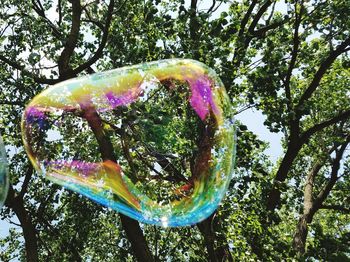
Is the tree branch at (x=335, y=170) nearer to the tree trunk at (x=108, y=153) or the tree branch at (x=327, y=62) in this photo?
the tree branch at (x=327, y=62)

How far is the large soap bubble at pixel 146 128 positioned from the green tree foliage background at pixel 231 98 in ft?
0.57

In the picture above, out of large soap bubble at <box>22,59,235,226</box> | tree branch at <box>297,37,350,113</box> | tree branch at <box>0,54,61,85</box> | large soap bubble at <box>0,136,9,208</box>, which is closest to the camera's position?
large soap bubble at <box>0,136,9,208</box>

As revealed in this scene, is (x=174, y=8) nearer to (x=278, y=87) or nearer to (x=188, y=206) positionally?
(x=278, y=87)

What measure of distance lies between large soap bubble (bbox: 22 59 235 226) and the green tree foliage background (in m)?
0.17

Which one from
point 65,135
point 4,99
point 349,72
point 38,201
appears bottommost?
point 65,135

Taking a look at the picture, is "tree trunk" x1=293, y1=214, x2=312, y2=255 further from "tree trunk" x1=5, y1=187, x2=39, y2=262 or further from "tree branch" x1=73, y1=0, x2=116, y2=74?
"tree trunk" x1=5, y1=187, x2=39, y2=262

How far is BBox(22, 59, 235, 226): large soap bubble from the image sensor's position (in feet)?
14.7

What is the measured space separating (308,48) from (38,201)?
802cm

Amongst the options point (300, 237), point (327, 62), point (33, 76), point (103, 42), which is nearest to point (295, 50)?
point (327, 62)

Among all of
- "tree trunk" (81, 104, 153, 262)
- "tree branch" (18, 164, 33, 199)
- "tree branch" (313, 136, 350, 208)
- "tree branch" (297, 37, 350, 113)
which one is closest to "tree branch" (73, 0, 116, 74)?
"tree trunk" (81, 104, 153, 262)

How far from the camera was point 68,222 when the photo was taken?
12.2 meters

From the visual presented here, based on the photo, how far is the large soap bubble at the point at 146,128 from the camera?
4.48m

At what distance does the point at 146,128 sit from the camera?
4730 millimetres

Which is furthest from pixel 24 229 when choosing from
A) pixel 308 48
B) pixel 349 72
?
pixel 349 72
